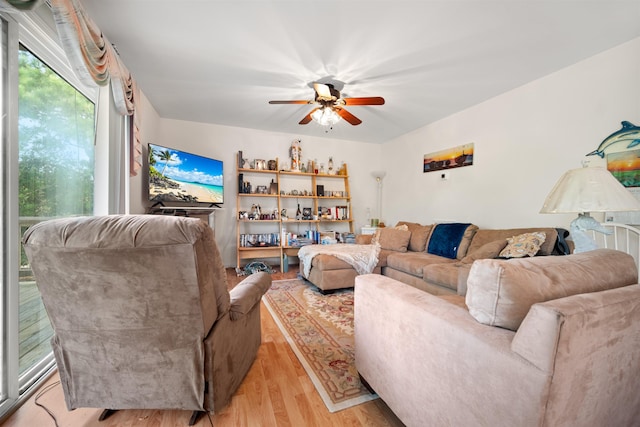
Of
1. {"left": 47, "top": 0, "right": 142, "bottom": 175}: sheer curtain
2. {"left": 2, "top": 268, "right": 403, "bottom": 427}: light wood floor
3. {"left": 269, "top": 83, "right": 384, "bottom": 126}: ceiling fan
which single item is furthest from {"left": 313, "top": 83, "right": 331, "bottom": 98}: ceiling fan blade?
{"left": 2, "top": 268, "right": 403, "bottom": 427}: light wood floor

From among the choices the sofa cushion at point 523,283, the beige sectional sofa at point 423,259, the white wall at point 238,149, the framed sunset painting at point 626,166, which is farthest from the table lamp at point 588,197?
the white wall at point 238,149

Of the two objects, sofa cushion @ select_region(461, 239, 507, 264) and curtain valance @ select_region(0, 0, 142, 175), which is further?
sofa cushion @ select_region(461, 239, 507, 264)

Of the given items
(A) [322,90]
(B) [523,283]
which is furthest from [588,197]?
(A) [322,90]

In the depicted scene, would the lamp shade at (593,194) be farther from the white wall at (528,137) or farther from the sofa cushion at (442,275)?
the white wall at (528,137)

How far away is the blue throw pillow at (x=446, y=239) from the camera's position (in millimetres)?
3111

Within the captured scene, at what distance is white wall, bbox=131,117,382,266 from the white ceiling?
894mm

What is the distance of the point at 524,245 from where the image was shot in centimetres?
232

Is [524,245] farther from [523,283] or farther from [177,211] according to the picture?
[177,211]

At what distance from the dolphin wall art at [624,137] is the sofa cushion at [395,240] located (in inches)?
82.4

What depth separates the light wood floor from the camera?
1212 mm

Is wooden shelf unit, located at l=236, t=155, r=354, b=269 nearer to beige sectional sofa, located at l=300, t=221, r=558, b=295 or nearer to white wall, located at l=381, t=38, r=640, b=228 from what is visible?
beige sectional sofa, located at l=300, t=221, r=558, b=295

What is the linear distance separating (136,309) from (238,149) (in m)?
3.76

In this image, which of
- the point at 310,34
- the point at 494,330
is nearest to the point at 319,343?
the point at 494,330

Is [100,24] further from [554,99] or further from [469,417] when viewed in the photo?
[554,99]
